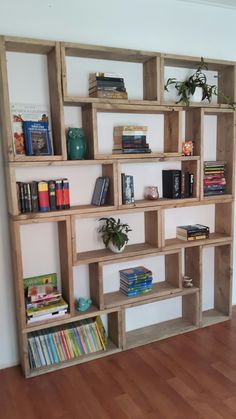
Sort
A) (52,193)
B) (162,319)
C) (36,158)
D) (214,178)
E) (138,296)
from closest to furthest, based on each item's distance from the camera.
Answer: (36,158) < (52,193) < (138,296) < (214,178) < (162,319)

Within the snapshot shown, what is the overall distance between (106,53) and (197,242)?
1579 millimetres

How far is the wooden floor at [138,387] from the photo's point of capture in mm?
2000

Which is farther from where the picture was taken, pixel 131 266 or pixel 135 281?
pixel 131 266

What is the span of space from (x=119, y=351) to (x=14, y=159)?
159cm

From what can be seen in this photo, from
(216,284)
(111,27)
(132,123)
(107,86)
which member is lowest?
(216,284)

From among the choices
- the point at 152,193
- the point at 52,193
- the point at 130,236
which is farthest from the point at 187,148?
the point at 52,193

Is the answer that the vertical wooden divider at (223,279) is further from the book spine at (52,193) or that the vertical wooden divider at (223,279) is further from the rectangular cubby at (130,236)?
the book spine at (52,193)

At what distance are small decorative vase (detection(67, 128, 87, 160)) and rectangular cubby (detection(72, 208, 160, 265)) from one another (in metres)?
0.41

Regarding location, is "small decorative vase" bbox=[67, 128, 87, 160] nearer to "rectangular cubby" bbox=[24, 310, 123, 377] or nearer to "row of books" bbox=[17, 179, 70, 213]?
"row of books" bbox=[17, 179, 70, 213]

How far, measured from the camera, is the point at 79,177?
8.30 ft

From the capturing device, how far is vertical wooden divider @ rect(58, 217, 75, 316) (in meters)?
2.33

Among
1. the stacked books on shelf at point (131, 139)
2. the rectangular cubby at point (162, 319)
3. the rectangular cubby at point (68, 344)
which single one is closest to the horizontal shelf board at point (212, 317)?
the rectangular cubby at point (162, 319)

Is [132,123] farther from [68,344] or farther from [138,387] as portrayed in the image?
[138,387]

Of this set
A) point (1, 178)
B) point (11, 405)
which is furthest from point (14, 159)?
point (11, 405)
